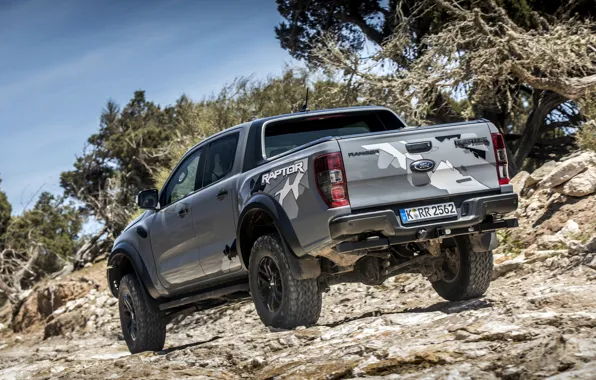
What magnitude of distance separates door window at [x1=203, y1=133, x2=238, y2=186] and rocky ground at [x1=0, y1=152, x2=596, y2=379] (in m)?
1.39

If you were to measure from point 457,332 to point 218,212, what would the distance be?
2.61 m

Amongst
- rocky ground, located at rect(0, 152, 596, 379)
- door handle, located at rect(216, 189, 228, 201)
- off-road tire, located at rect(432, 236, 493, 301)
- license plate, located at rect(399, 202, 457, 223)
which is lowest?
rocky ground, located at rect(0, 152, 596, 379)

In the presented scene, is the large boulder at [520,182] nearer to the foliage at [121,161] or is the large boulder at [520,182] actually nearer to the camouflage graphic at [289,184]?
the camouflage graphic at [289,184]

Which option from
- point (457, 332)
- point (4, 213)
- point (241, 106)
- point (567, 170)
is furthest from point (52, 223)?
point (457, 332)

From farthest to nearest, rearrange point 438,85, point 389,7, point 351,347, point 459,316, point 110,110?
point 110,110 → point 389,7 → point 438,85 → point 459,316 → point 351,347

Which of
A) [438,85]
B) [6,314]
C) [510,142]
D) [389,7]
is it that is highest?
[389,7]

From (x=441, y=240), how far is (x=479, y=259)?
48 cm

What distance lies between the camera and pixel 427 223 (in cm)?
646

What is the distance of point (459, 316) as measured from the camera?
6.53m

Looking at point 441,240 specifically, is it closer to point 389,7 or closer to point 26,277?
point 389,7

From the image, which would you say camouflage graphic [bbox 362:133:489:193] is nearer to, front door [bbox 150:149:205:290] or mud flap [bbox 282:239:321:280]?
mud flap [bbox 282:239:321:280]

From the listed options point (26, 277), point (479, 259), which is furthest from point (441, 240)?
point (26, 277)

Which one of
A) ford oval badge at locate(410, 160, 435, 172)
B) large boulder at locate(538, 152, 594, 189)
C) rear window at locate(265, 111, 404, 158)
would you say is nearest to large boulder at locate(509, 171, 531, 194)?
large boulder at locate(538, 152, 594, 189)

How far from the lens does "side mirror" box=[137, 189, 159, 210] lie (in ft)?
27.8
